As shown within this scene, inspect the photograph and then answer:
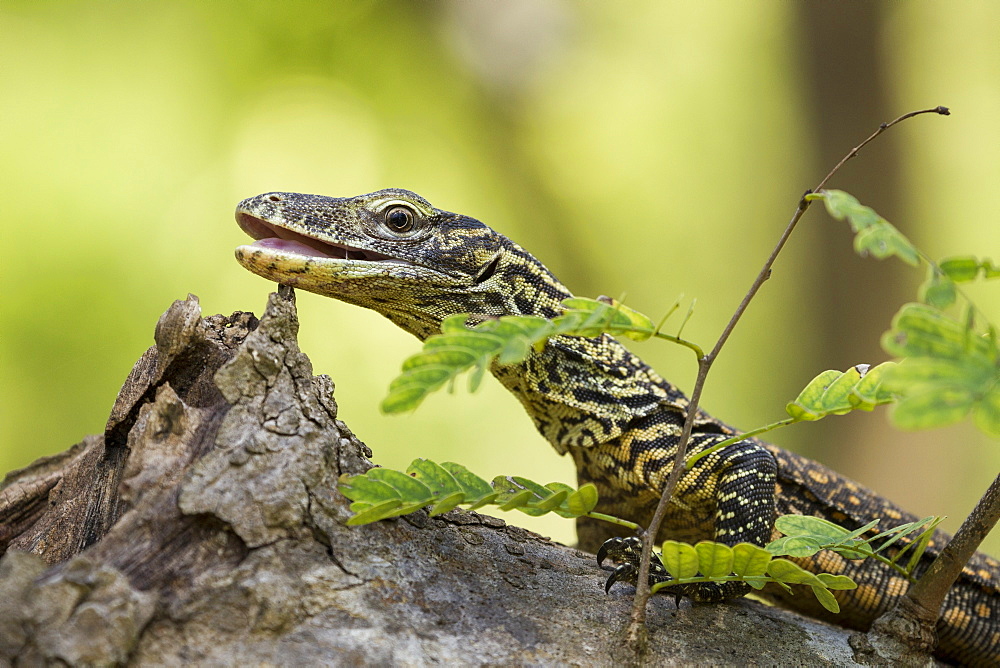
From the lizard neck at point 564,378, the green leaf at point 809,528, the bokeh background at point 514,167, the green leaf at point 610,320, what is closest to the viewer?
the green leaf at point 610,320

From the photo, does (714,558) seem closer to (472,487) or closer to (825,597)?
(825,597)

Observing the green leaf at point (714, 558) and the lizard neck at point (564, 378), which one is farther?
the lizard neck at point (564, 378)

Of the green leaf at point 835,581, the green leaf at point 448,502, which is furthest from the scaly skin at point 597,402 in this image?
the green leaf at point 448,502

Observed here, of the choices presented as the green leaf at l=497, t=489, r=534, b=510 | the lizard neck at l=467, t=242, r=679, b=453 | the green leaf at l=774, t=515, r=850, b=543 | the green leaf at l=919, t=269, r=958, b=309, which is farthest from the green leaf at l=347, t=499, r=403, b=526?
the lizard neck at l=467, t=242, r=679, b=453

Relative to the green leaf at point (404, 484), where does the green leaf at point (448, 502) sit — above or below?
below

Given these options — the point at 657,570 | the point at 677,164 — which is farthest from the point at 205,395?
the point at 677,164

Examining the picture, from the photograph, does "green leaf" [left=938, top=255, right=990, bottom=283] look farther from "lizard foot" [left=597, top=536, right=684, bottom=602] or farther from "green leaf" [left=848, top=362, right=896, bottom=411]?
"lizard foot" [left=597, top=536, right=684, bottom=602]

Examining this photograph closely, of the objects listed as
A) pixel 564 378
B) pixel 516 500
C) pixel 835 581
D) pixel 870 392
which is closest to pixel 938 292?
pixel 870 392

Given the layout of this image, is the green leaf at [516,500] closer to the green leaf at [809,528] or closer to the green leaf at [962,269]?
the green leaf at [809,528]

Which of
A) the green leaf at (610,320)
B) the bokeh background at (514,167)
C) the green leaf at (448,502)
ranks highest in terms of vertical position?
the bokeh background at (514,167)
